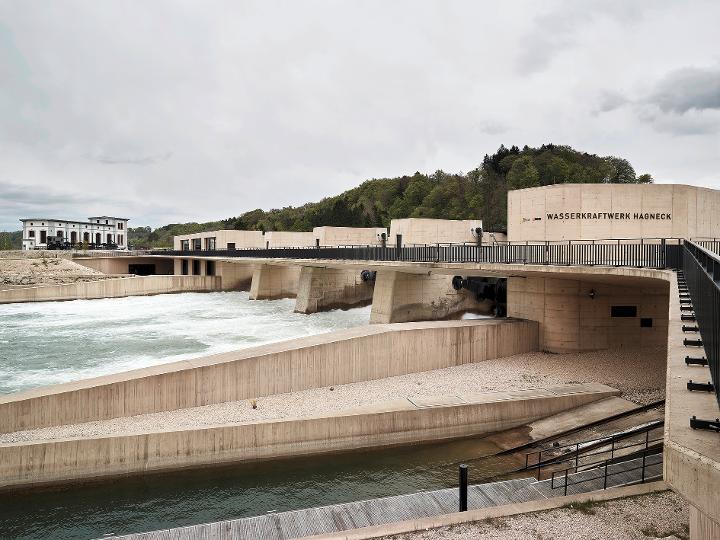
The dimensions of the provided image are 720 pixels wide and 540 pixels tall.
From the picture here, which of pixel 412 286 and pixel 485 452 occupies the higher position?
pixel 412 286

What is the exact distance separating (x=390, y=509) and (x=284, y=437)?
4389 millimetres

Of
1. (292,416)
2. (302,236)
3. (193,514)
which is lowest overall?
(193,514)

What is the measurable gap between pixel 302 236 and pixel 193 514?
59.3 m

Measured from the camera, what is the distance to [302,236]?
69375 mm

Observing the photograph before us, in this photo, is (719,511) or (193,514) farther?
(193,514)

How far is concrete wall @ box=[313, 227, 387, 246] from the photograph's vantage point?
175ft

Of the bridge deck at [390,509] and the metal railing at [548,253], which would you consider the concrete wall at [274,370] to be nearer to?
the metal railing at [548,253]

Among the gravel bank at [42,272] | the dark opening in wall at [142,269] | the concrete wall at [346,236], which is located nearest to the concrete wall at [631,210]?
the concrete wall at [346,236]

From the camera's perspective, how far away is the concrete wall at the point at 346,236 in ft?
175

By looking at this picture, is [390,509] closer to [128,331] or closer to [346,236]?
[128,331]

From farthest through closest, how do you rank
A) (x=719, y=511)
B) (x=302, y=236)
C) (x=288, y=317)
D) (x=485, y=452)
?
1. (x=302, y=236)
2. (x=288, y=317)
3. (x=485, y=452)
4. (x=719, y=511)

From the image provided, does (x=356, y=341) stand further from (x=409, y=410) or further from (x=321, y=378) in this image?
(x=409, y=410)

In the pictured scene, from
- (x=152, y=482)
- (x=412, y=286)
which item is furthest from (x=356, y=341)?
(x=412, y=286)

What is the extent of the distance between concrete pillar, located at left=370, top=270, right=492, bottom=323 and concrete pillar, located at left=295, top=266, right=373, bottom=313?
932 centimetres
